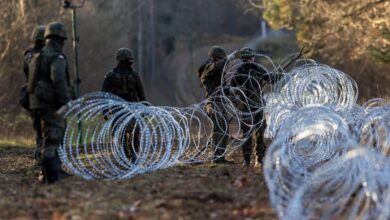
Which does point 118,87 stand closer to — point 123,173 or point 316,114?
point 123,173

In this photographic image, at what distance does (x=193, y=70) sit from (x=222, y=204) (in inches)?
1632

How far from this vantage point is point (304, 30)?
1179 inches

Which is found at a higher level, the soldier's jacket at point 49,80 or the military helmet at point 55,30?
the military helmet at point 55,30

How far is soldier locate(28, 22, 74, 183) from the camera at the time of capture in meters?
8.95

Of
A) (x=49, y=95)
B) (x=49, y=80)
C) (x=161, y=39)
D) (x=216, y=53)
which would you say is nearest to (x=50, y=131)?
(x=49, y=95)

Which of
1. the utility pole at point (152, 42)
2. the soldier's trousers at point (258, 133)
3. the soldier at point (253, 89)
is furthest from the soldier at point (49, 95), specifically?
the utility pole at point (152, 42)

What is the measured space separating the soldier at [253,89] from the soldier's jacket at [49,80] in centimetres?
342

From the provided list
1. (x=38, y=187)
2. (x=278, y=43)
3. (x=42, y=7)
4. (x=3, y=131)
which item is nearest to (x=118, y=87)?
(x=38, y=187)

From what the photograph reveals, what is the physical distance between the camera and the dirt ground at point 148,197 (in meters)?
6.65

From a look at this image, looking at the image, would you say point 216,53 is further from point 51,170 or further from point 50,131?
point 51,170

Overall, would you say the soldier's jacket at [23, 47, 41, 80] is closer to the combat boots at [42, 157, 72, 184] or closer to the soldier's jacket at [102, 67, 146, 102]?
the soldier's jacket at [102, 67, 146, 102]

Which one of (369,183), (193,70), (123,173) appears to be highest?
(369,183)

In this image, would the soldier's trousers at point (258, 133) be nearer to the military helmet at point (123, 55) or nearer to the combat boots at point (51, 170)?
the military helmet at point (123, 55)

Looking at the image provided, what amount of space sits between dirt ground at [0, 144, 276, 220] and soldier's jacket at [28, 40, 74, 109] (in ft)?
3.71
